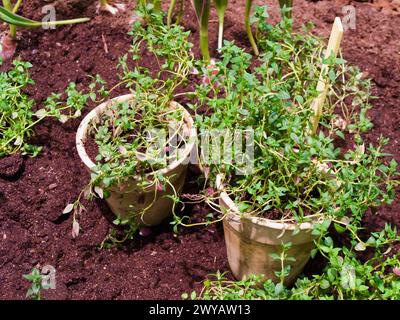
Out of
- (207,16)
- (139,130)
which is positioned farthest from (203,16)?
(139,130)

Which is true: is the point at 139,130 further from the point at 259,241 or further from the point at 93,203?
the point at 259,241

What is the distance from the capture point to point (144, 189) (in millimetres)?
1636

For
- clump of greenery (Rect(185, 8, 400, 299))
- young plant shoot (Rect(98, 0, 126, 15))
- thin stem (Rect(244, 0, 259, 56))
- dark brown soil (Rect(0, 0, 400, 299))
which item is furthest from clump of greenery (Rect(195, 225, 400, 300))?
young plant shoot (Rect(98, 0, 126, 15))

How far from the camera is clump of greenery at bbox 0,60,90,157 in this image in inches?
73.3

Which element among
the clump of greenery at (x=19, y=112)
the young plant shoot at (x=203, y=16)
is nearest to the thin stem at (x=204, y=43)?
the young plant shoot at (x=203, y=16)

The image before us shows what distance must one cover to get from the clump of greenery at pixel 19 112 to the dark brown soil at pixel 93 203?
5 centimetres

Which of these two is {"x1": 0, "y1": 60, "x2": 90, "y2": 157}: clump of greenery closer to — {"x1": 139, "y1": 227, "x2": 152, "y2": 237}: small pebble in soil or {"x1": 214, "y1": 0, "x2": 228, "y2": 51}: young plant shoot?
{"x1": 139, "y1": 227, "x2": 152, "y2": 237}: small pebble in soil

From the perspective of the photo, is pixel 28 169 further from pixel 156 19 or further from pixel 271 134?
pixel 271 134

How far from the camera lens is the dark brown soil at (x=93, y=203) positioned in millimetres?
1736

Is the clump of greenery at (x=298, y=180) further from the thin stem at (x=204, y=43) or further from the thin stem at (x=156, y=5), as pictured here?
the thin stem at (x=156, y=5)

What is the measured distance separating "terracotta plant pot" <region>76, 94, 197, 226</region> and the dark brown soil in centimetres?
8

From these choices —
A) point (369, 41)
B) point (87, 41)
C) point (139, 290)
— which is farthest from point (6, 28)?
point (369, 41)

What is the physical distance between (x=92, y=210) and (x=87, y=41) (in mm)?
747

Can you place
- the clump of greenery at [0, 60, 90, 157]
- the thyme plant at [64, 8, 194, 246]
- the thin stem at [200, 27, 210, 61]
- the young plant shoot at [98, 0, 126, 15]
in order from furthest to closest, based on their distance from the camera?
the young plant shoot at [98, 0, 126, 15] → the thin stem at [200, 27, 210, 61] → the clump of greenery at [0, 60, 90, 157] → the thyme plant at [64, 8, 194, 246]
